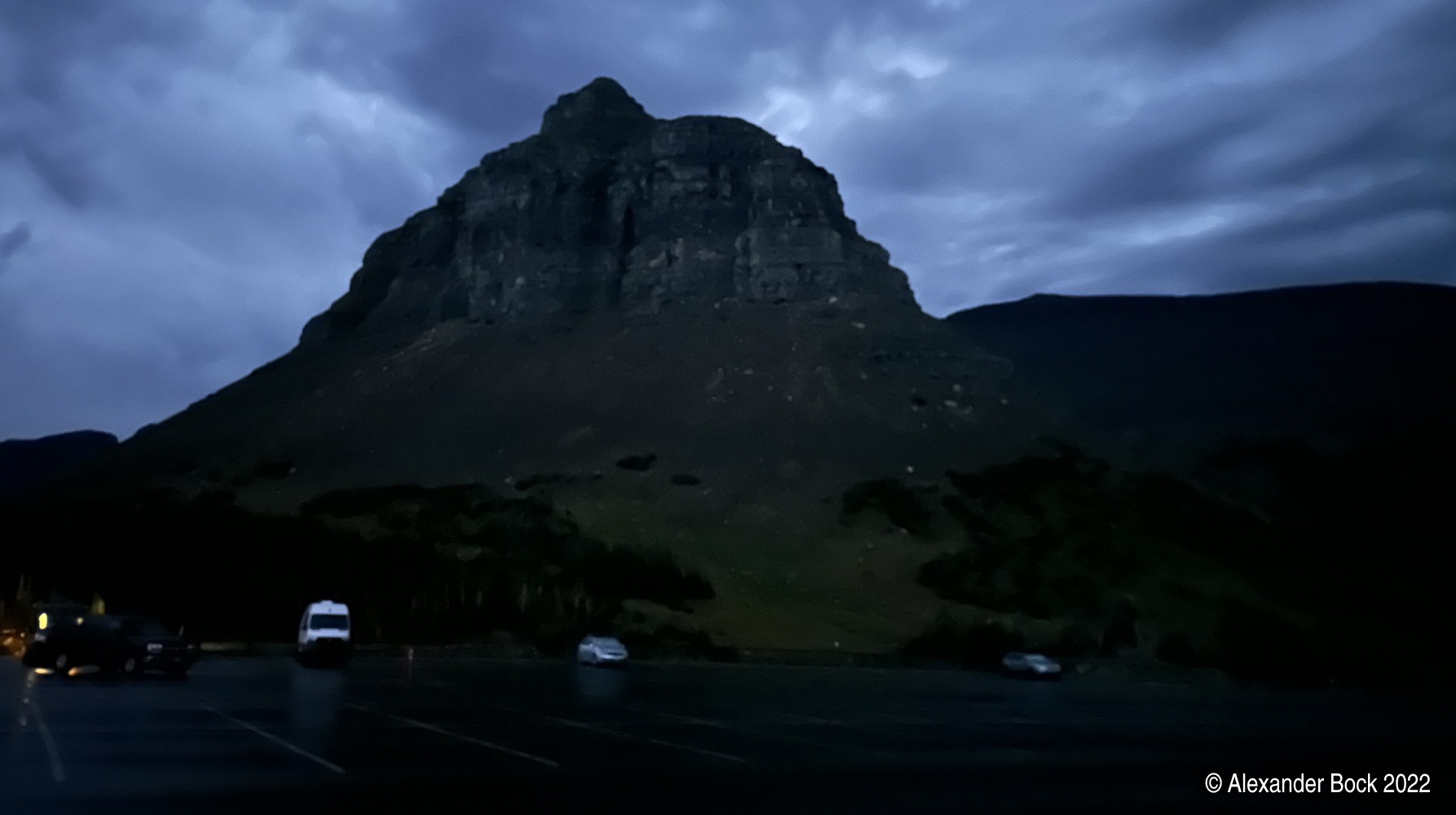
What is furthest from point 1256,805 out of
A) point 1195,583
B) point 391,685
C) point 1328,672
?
point 1195,583

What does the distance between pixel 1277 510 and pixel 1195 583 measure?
38.1 metres

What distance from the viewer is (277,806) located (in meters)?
12.0

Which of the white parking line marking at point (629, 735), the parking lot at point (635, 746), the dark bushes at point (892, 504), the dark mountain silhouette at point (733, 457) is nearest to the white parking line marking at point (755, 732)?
the parking lot at point (635, 746)

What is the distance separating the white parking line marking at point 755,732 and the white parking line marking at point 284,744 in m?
A: 7.18

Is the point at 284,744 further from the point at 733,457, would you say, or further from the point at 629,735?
the point at 733,457

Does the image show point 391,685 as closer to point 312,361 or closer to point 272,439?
point 272,439

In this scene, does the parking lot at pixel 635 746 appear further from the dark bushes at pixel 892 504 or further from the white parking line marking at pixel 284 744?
the dark bushes at pixel 892 504

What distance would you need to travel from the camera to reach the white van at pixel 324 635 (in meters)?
44.5

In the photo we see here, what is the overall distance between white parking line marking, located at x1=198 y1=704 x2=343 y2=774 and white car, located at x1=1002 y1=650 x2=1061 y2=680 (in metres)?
35.5

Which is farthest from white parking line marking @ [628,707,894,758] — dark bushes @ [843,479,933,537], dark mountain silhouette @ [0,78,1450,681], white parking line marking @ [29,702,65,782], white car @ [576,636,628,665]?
dark bushes @ [843,479,933,537]

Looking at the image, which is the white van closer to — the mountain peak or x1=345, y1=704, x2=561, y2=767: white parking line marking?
x1=345, y1=704, x2=561, y2=767: white parking line marking

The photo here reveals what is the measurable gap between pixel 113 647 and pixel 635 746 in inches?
875

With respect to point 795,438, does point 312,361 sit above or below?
above

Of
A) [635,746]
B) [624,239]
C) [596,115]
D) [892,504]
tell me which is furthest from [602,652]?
[596,115]
